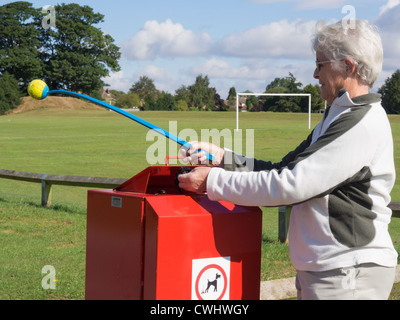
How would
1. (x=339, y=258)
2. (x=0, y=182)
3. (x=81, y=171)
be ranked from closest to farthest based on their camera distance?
(x=339, y=258)
(x=0, y=182)
(x=81, y=171)

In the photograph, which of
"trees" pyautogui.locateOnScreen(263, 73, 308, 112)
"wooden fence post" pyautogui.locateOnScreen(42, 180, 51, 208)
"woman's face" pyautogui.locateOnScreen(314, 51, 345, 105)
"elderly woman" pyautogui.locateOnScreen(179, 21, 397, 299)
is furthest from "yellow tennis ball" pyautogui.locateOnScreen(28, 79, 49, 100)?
"trees" pyautogui.locateOnScreen(263, 73, 308, 112)

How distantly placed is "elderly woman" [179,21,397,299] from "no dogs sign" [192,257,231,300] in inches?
12.3

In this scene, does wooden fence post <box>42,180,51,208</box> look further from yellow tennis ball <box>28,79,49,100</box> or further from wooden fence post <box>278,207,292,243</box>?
yellow tennis ball <box>28,79,49,100</box>

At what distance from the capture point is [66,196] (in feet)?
37.0

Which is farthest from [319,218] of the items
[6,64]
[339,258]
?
[6,64]

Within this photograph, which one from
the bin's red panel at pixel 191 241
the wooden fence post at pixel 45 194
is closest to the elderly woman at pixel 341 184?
the bin's red panel at pixel 191 241

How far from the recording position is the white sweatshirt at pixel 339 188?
210cm

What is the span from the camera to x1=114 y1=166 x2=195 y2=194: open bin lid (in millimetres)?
2545

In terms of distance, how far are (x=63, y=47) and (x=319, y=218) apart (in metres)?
86.7

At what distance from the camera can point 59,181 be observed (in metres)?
8.72

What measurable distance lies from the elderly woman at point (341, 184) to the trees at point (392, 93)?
83.2m

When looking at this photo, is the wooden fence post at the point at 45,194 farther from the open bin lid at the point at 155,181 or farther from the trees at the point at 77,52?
the trees at the point at 77,52

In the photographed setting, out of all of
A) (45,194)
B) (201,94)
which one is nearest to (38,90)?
(45,194)
